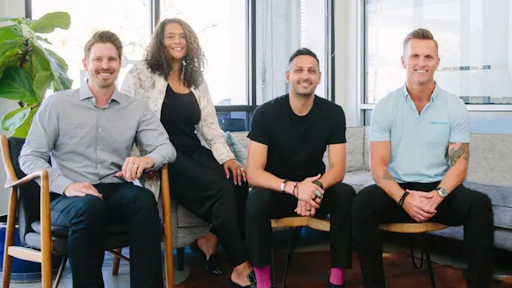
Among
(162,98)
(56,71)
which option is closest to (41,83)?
(56,71)

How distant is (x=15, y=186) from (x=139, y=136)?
59cm

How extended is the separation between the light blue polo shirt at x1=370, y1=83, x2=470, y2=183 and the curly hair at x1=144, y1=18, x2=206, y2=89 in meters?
0.99

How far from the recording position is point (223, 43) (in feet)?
16.2

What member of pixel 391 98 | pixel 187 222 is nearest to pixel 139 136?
pixel 187 222

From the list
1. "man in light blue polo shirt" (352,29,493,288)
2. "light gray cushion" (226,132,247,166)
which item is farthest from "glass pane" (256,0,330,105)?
"man in light blue polo shirt" (352,29,493,288)

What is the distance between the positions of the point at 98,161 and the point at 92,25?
6.23 feet

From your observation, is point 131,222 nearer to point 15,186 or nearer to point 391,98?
point 15,186

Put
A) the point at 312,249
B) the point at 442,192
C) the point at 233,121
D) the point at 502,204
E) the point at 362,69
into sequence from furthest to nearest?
the point at 362,69, the point at 233,121, the point at 312,249, the point at 502,204, the point at 442,192

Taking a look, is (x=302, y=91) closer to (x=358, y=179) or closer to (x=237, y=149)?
(x=237, y=149)

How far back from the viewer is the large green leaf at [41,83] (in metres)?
3.04

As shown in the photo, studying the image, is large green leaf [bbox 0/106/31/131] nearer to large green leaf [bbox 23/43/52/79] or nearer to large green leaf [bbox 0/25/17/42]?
large green leaf [bbox 23/43/52/79]

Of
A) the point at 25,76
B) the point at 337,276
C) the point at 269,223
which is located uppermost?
the point at 25,76

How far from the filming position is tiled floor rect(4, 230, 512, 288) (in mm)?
3074

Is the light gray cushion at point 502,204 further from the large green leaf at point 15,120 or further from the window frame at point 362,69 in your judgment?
the large green leaf at point 15,120
